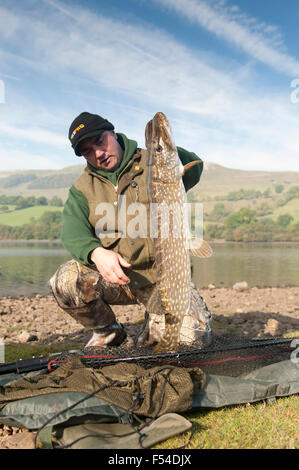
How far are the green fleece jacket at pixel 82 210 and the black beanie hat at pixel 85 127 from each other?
1.32 feet

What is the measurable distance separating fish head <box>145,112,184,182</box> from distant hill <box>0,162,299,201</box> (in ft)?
351

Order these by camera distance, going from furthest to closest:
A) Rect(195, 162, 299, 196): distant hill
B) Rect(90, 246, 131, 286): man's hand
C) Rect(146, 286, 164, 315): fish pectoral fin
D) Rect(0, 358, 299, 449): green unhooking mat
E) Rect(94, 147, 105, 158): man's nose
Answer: Rect(195, 162, 299, 196): distant hill < Rect(94, 147, 105, 158): man's nose < Rect(90, 246, 131, 286): man's hand < Rect(146, 286, 164, 315): fish pectoral fin < Rect(0, 358, 299, 449): green unhooking mat

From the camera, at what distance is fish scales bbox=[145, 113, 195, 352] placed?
12.6ft

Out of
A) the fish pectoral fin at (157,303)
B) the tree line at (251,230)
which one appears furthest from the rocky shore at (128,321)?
the tree line at (251,230)

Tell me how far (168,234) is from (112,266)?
71cm

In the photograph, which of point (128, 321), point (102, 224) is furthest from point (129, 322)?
point (102, 224)

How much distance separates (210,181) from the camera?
137875 millimetres

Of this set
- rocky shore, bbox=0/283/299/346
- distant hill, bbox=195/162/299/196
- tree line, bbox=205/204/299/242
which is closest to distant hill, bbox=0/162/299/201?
distant hill, bbox=195/162/299/196

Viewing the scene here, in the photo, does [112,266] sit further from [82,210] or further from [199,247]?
[82,210]

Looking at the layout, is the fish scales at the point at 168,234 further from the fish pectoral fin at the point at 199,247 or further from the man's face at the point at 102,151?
the man's face at the point at 102,151

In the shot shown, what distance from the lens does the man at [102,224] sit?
15.9 feet

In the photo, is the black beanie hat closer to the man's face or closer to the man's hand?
the man's face
